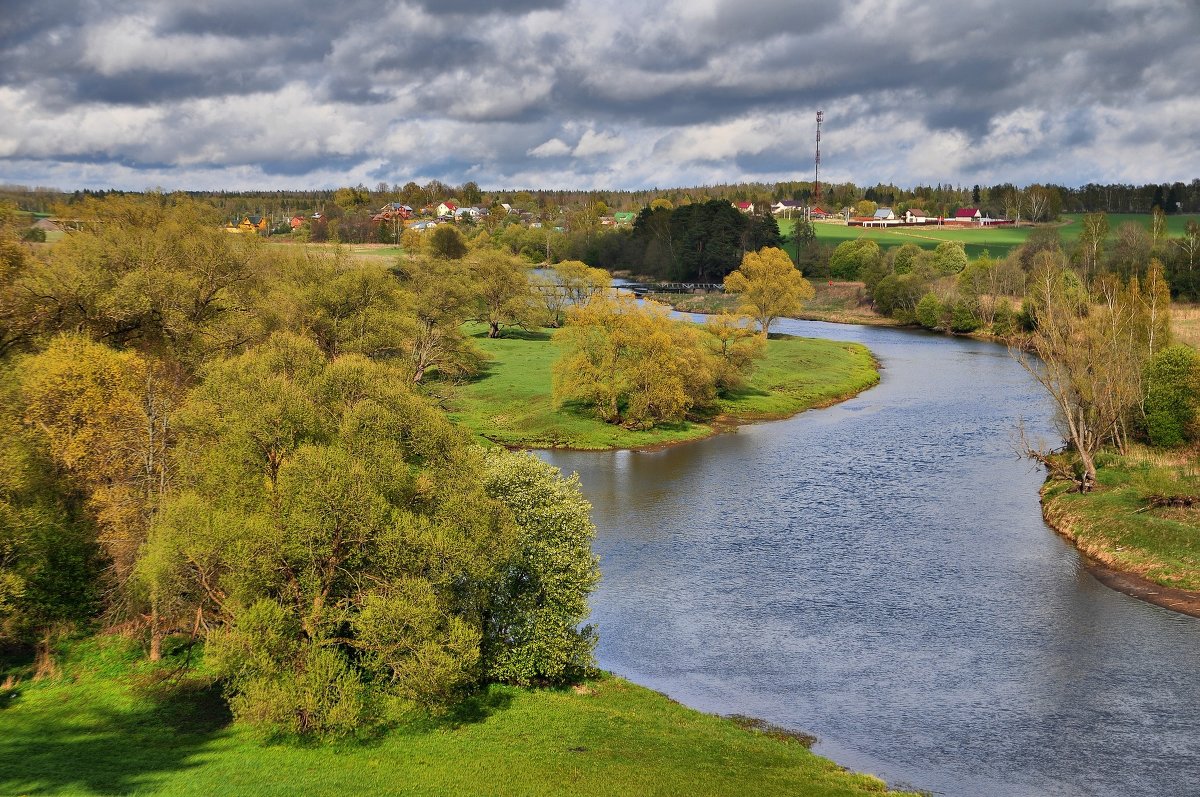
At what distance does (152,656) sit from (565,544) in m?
14.5

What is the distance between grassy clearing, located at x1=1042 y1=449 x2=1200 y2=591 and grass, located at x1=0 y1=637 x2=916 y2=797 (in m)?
25.2

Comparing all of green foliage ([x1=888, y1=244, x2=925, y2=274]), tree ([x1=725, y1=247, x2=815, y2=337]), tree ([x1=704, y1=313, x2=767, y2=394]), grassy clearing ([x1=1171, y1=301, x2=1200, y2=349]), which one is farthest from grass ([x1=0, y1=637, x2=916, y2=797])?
green foliage ([x1=888, y1=244, x2=925, y2=274])

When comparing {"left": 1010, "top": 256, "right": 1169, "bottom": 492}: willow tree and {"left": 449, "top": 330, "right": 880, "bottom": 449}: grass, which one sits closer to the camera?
{"left": 1010, "top": 256, "right": 1169, "bottom": 492}: willow tree

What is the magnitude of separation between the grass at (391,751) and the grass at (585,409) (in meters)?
41.6

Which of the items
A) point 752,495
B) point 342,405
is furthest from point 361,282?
point 342,405

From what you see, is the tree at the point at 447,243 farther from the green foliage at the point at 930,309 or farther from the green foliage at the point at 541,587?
the green foliage at the point at 541,587

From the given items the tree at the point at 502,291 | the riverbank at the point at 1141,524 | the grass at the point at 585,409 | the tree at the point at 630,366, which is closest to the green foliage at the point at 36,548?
the grass at the point at 585,409

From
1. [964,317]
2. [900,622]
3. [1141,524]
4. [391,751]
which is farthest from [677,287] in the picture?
[391,751]

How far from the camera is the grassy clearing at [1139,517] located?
4403 centimetres

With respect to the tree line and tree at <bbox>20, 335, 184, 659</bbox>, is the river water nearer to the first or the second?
the tree line

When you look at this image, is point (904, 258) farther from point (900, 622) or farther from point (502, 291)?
point (900, 622)

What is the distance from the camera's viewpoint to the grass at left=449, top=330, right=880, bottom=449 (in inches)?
2869

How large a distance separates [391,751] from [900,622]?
2186 centimetres

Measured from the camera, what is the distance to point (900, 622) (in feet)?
126
